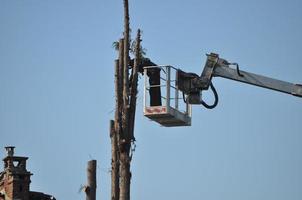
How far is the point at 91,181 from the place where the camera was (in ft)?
76.8

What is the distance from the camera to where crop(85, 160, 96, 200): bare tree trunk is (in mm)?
23266

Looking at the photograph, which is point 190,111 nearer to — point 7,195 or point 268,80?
point 268,80

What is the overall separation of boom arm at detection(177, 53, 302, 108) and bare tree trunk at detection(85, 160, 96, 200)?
272 centimetres

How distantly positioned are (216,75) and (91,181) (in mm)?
3825

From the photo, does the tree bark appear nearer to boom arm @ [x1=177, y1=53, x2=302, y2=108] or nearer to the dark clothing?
the dark clothing

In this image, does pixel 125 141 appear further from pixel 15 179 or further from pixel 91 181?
pixel 15 179

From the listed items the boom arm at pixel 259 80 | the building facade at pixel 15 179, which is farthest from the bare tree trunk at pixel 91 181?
the building facade at pixel 15 179

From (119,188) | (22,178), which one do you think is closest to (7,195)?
(22,178)

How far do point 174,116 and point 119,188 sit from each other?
2.09 m

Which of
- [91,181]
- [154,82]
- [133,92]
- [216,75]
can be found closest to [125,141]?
[133,92]

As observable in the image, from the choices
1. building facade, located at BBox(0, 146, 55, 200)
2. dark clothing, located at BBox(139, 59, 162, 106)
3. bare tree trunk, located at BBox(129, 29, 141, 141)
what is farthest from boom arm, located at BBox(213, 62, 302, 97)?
building facade, located at BBox(0, 146, 55, 200)

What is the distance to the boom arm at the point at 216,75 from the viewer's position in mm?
23016

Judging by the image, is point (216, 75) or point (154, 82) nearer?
point (154, 82)

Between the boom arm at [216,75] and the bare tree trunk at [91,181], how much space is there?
8.93ft
